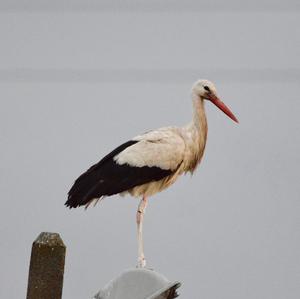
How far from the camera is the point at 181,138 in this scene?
9438 millimetres

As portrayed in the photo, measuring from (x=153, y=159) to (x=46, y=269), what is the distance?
3735mm

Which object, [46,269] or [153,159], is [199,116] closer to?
[153,159]

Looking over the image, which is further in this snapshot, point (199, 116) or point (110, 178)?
point (199, 116)

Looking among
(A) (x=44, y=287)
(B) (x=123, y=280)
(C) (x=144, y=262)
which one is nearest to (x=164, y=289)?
(B) (x=123, y=280)

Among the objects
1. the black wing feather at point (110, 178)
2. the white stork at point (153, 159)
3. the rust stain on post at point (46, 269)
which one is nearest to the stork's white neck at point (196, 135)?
the white stork at point (153, 159)

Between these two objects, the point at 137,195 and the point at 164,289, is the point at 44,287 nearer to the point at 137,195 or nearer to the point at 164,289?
the point at 164,289

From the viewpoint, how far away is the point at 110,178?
9.34 metres

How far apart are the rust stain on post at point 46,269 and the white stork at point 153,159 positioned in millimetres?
3390

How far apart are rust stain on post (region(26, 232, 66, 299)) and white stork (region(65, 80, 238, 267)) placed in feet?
11.1

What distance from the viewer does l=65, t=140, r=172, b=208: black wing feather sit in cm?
909

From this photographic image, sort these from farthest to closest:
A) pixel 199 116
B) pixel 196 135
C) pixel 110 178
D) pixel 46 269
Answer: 1. pixel 199 116
2. pixel 196 135
3. pixel 110 178
4. pixel 46 269

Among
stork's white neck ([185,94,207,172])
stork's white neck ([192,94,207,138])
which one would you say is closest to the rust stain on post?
stork's white neck ([185,94,207,172])

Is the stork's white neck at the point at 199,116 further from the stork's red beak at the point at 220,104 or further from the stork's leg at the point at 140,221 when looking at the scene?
the stork's leg at the point at 140,221

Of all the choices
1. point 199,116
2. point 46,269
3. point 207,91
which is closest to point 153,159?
point 199,116
